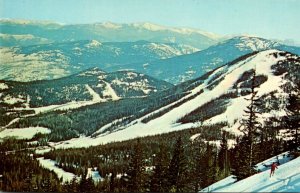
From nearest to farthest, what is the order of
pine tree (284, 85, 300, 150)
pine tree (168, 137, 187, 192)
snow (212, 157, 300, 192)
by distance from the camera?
snow (212, 157, 300, 192) → pine tree (284, 85, 300, 150) → pine tree (168, 137, 187, 192)

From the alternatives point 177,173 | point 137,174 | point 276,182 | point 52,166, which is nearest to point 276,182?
point 276,182

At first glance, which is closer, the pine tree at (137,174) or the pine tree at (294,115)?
the pine tree at (294,115)

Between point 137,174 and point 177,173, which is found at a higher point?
point 137,174

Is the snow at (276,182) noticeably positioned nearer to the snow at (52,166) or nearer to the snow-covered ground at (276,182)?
the snow-covered ground at (276,182)

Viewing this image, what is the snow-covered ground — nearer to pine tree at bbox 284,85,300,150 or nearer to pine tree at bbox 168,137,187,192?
pine tree at bbox 284,85,300,150

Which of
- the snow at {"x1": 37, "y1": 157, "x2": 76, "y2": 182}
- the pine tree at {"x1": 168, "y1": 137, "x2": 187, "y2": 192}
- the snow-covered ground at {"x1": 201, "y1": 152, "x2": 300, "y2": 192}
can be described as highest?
the snow-covered ground at {"x1": 201, "y1": 152, "x2": 300, "y2": 192}

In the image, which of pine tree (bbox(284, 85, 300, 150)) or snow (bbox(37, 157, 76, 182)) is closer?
pine tree (bbox(284, 85, 300, 150))

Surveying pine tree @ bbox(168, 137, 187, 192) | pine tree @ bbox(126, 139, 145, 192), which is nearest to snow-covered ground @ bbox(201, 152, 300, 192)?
pine tree @ bbox(168, 137, 187, 192)

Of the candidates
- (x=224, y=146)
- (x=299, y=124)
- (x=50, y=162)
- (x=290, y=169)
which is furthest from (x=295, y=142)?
→ (x=50, y=162)

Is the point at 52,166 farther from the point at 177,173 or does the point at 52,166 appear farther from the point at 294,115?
the point at 294,115

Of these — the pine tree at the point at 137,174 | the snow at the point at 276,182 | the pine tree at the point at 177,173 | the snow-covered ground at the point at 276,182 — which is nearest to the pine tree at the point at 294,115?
the snow-covered ground at the point at 276,182

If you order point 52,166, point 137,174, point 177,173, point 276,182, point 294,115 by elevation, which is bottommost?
point 52,166

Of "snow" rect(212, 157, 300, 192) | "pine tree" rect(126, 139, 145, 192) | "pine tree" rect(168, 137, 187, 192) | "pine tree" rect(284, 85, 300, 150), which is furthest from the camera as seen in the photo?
"pine tree" rect(168, 137, 187, 192)
